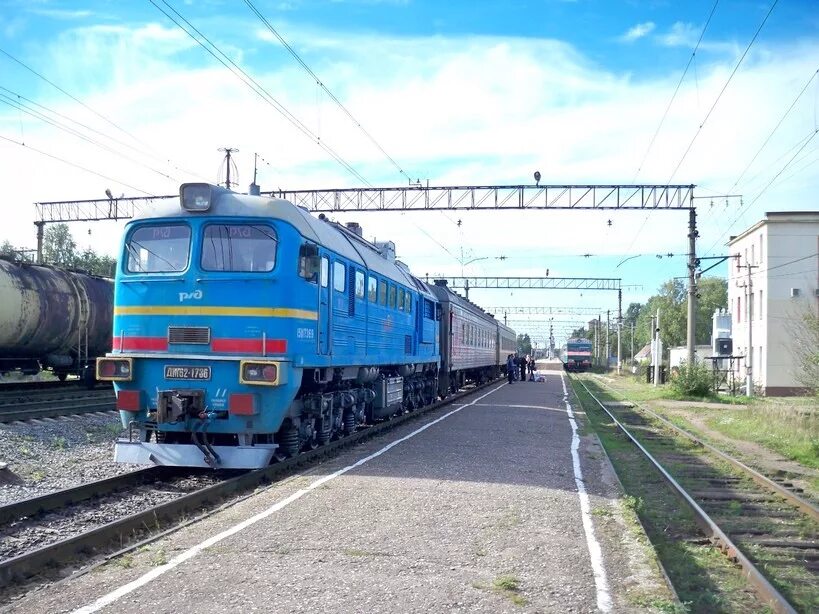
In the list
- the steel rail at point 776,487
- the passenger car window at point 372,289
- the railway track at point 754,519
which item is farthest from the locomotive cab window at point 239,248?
the steel rail at point 776,487

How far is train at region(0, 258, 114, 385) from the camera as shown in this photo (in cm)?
1869

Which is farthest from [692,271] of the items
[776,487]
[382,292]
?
[776,487]

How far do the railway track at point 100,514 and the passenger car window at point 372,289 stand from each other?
3868mm

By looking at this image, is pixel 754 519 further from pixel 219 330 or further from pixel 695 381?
pixel 695 381

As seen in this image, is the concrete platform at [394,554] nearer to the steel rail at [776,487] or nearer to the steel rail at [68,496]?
the steel rail at [68,496]

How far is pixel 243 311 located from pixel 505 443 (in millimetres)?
6124

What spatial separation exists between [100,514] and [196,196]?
14.1 ft

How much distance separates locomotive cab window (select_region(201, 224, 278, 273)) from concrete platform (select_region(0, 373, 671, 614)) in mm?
2817

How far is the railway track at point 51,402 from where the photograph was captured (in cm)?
1542

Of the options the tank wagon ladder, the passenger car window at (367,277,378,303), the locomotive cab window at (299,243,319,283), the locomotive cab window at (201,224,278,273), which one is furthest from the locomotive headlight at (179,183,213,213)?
the tank wagon ladder

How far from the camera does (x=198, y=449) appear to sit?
9836 mm

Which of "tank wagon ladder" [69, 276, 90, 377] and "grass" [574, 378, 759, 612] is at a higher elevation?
"tank wagon ladder" [69, 276, 90, 377]

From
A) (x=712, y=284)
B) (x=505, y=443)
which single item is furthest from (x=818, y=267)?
(x=712, y=284)

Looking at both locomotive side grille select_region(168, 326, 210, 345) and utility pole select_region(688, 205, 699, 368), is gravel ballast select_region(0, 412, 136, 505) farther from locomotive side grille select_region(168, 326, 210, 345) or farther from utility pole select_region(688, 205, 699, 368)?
utility pole select_region(688, 205, 699, 368)
